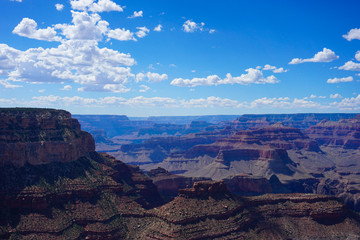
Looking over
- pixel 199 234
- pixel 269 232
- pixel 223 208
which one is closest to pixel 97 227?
pixel 199 234

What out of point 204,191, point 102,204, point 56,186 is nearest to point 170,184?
point 102,204

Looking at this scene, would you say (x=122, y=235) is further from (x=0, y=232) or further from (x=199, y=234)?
(x=0, y=232)

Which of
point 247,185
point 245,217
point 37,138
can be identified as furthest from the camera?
point 247,185

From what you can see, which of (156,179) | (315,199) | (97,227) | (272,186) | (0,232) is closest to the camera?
(0,232)

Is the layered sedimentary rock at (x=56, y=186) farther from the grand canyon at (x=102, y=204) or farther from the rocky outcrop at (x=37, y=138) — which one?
the grand canyon at (x=102, y=204)

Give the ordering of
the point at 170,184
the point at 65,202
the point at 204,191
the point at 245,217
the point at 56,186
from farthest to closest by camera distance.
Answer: the point at 170,184 < the point at 56,186 < the point at 65,202 < the point at 204,191 < the point at 245,217

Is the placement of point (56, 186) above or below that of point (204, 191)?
below

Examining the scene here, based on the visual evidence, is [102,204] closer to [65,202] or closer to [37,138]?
[65,202]

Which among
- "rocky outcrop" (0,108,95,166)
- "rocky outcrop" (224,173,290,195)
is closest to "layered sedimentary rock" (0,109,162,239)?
"rocky outcrop" (0,108,95,166)

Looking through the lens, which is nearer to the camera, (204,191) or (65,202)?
(204,191)
